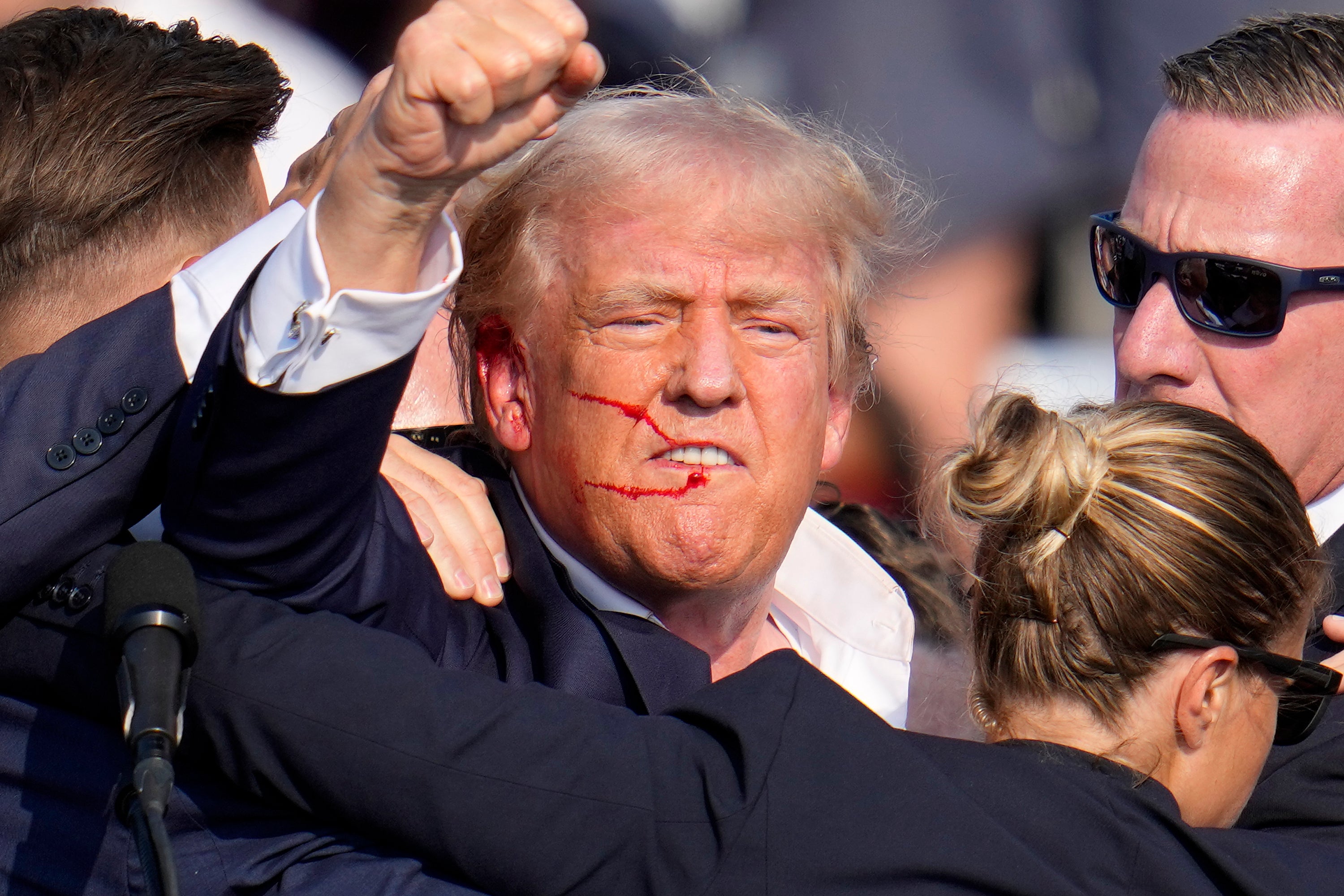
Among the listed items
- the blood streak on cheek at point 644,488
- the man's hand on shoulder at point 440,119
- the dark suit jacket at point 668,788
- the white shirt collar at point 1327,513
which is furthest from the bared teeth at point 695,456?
the white shirt collar at point 1327,513

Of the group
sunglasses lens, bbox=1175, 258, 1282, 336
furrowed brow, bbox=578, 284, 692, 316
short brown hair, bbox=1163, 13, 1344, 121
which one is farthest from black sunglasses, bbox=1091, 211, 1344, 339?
furrowed brow, bbox=578, 284, 692, 316

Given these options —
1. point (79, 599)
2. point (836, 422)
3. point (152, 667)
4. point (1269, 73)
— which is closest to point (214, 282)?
point (79, 599)

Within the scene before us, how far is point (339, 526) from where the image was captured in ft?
4.75

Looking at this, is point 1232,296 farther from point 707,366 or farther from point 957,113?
point 957,113

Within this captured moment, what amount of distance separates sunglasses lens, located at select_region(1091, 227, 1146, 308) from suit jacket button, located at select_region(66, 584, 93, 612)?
1981 millimetres

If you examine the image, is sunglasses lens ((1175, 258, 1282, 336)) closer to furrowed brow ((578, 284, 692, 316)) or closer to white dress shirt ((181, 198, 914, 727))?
furrowed brow ((578, 284, 692, 316))

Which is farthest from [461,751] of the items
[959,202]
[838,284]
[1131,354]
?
[959,202]

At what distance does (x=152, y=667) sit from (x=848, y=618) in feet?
4.95

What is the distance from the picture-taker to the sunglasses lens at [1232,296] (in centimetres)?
243

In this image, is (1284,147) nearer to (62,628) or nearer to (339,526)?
(339,526)

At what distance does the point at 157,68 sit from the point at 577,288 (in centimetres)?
79

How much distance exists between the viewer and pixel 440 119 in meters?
1.26

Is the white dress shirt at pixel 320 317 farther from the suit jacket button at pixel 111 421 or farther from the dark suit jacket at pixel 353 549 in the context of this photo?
the suit jacket button at pixel 111 421

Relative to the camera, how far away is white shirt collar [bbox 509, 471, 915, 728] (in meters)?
2.39
